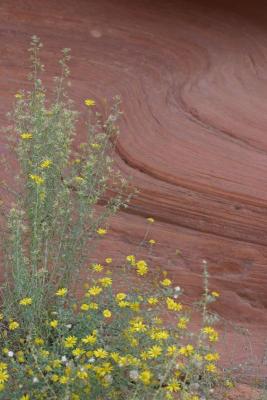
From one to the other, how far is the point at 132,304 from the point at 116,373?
277mm

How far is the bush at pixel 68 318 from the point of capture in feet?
9.70

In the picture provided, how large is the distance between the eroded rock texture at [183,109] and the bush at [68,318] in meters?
0.56

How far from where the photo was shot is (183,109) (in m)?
4.85

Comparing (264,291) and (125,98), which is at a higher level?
(125,98)

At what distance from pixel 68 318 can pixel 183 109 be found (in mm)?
1961

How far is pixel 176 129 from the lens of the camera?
4.71m

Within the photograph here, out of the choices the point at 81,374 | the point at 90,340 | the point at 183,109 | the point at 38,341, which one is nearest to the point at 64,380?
the point at 81,374

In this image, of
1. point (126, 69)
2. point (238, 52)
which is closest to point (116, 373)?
point (126, 69)

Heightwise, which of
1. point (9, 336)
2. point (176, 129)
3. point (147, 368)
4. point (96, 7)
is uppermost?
point (96, 7)

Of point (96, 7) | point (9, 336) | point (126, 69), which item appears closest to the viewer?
point (9, 336)

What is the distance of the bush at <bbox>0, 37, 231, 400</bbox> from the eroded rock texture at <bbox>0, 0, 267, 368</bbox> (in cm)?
56

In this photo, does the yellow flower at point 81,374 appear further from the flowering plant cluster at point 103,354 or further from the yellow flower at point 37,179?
the yellow flower at point 37,179

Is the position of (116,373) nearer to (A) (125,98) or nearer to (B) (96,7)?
(A) (125,98)

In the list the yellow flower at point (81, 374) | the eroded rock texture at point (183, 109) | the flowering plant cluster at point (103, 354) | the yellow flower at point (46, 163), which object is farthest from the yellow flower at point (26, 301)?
the eroded rock texture at point (183, 109)
